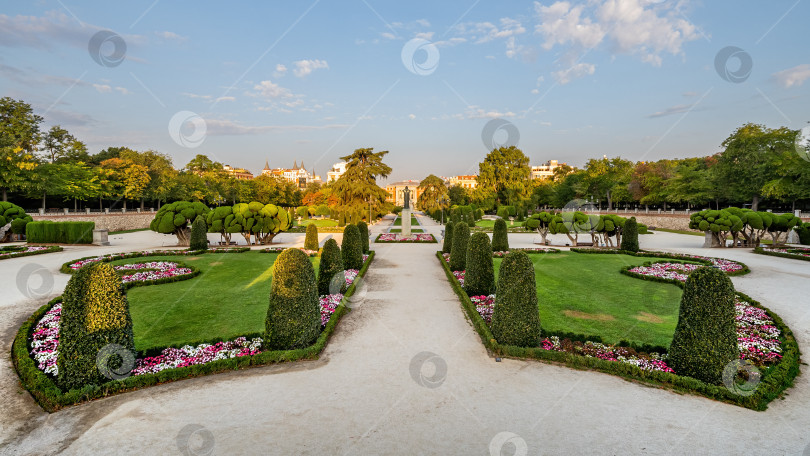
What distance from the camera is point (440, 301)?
10.9 meters

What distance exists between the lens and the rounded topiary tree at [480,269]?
11.0 metres

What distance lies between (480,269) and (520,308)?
152 inches

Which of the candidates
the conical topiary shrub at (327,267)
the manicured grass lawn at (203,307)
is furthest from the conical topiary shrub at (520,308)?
the conical topiary shrub at (327,267)

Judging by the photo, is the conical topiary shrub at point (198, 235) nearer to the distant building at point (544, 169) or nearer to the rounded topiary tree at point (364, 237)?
the rounded topiary tree at point (364, 237)

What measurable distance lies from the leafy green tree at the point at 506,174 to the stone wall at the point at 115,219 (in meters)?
47.6

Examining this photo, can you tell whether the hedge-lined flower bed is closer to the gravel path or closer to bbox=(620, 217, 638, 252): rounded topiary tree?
the gravel path

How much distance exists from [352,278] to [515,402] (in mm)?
8723

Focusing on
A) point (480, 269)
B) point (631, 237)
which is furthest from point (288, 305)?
point (631, 237)

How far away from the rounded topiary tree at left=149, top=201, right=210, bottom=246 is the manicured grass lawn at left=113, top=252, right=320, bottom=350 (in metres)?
8.04

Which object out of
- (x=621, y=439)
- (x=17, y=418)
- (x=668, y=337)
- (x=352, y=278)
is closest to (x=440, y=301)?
(x=352, y=278)

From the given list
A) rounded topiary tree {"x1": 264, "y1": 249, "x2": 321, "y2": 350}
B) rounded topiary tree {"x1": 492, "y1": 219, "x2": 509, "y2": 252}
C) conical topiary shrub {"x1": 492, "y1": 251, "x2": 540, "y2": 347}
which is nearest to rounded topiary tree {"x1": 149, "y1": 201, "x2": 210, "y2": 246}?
rounded topiary tree {"x1": 492, "y1": 219, "x2": 509, "y2": 252}

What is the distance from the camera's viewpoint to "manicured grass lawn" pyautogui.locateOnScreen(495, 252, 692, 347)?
8.27 metres

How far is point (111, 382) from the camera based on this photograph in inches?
223

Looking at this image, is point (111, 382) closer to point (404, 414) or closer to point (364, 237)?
point (404, 414)
